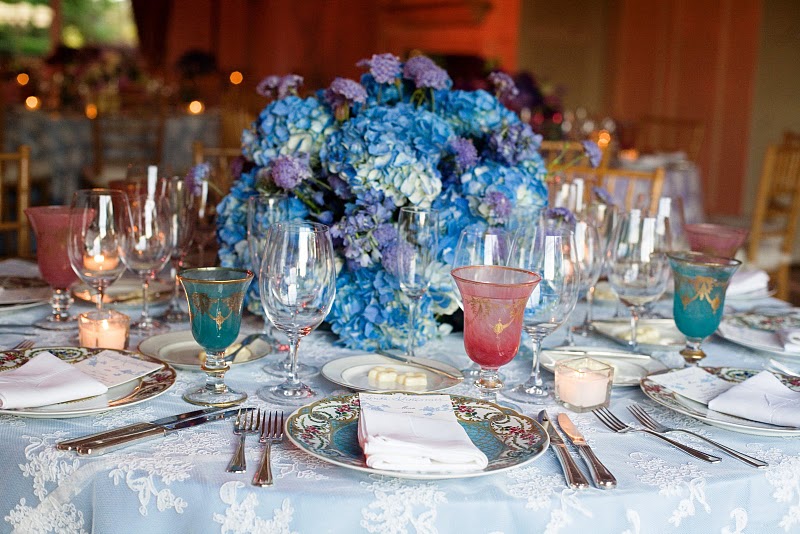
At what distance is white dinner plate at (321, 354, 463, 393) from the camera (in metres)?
1.29

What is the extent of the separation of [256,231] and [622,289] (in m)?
0.63

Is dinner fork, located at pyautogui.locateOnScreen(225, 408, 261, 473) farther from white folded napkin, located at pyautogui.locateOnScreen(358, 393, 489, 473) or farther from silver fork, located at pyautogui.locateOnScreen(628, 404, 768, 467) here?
silver fork, located at pyautogui.locateOnScreen(628, 404, 768, 467)

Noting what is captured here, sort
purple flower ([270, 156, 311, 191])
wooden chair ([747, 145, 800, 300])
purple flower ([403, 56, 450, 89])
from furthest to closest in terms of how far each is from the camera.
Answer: wooden chair ([747, 145, 800, 300]) < purple flower ([403, 56, 450, 89]) < purple flower ([270, 156, 311, 191])

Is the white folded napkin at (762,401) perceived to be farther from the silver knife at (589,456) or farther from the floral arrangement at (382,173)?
the floral arrangement at (382,173)

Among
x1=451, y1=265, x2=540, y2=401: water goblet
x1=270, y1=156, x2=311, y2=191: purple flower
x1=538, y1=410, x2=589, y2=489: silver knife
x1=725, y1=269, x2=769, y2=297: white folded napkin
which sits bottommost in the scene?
x1=538, y1=410, x2=589, y2=489: silver knife

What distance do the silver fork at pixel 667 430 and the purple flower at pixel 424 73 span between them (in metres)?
0.66

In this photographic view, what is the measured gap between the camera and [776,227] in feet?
15.4

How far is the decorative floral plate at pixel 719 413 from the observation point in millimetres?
1161

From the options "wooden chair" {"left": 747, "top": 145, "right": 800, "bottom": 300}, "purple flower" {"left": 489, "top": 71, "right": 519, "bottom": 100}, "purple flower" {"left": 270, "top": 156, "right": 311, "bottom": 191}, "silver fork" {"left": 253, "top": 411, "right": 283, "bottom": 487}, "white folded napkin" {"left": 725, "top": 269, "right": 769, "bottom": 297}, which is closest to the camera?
"silver fork" {"left": 253, "top": 411, "right": 283, "bottom": 487}

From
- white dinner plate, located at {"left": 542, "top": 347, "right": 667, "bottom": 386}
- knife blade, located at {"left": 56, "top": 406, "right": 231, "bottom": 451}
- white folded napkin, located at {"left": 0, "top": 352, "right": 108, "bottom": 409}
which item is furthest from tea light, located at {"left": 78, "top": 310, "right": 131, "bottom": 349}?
white dinner plate, located at {"left": 542, "top": 347, "right": 667, "bottom": 386}

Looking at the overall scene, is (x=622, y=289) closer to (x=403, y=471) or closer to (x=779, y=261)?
(x=403, y=471)

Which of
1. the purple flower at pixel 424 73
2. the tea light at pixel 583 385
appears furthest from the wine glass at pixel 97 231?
the tea light at pixel 583 385

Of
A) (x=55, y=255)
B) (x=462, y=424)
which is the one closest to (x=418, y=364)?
(x=462, y=424)

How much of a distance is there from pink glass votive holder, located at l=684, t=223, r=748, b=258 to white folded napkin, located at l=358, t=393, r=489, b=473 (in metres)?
0.89
